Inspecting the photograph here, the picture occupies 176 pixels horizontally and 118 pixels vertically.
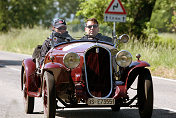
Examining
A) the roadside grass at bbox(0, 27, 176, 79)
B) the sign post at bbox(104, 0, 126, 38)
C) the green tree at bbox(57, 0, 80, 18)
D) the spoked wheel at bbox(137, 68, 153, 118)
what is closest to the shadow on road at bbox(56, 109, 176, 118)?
the spoked wheel at bbox(137, 68, 153, 118)

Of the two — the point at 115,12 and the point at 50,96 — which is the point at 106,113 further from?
the point at 115,12

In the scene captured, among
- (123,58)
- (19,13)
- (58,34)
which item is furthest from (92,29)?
(19,13)

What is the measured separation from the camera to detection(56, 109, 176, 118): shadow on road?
712cm

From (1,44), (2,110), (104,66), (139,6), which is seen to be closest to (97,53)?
(104,66)

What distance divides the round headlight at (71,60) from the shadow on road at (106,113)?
4.05ft

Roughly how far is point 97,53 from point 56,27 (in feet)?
4.48

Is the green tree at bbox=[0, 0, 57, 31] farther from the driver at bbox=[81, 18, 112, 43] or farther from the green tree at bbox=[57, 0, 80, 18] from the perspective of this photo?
the driver at bbox=[81, 18, 112, 43]

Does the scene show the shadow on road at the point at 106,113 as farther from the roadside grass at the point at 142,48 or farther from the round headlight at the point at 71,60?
the roadside grass at the point at 142,48

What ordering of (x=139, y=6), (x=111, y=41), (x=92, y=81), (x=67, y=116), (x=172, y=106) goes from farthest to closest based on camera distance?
(x=139, y=6) < (x=172, y=106) < (x=111, y=41) < (x=67, y=116) < (x=92, y=81)

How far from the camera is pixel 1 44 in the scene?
34.8 meters

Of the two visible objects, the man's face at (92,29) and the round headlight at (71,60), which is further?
the man's face at (92,29)

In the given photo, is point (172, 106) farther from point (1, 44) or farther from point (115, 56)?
point (1, 44)

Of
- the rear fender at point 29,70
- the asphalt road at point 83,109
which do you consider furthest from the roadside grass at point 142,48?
the asphalt road at point 83,109

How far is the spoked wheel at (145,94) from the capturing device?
622 centimetres
